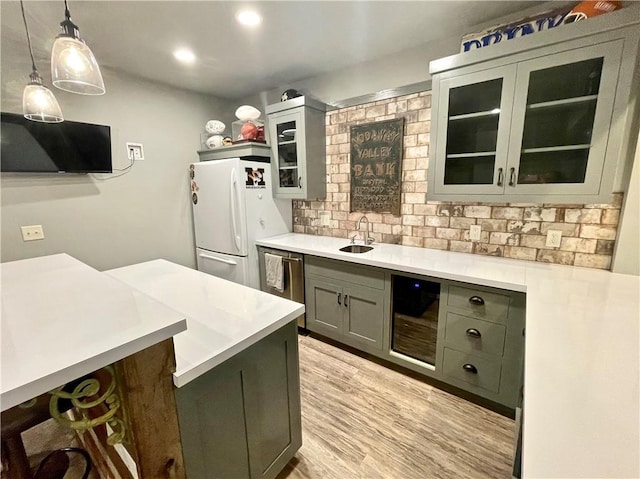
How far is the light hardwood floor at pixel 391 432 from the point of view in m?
1.48

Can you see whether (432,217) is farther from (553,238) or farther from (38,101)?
(38,101)

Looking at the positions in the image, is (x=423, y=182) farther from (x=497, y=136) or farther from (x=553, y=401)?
(x=553, y=401)

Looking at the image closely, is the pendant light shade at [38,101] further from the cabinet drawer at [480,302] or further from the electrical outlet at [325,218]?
the cabinet drawer at [480,302]

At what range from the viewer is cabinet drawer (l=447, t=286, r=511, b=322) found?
64.7 inches

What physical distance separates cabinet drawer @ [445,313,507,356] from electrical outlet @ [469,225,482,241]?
69cm

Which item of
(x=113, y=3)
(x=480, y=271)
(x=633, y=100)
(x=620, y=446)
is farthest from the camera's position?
(x=480, y=271)

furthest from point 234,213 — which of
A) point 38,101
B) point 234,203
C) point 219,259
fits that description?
point 38,101

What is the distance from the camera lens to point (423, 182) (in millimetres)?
2363

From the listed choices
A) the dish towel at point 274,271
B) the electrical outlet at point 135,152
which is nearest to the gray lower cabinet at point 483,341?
the dish towel at point 274,271

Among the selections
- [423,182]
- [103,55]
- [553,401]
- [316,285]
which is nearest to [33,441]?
[316,285]

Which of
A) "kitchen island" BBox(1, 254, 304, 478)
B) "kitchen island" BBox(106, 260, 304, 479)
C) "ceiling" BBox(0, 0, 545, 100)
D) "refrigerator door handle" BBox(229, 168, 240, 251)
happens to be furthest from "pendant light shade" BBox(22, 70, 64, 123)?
"refrigerator door handle" BBox(229, 168, 240, 251)

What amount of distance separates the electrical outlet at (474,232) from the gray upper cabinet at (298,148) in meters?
1.44

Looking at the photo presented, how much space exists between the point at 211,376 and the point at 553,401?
101cm

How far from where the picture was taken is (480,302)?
1706 millimetres
